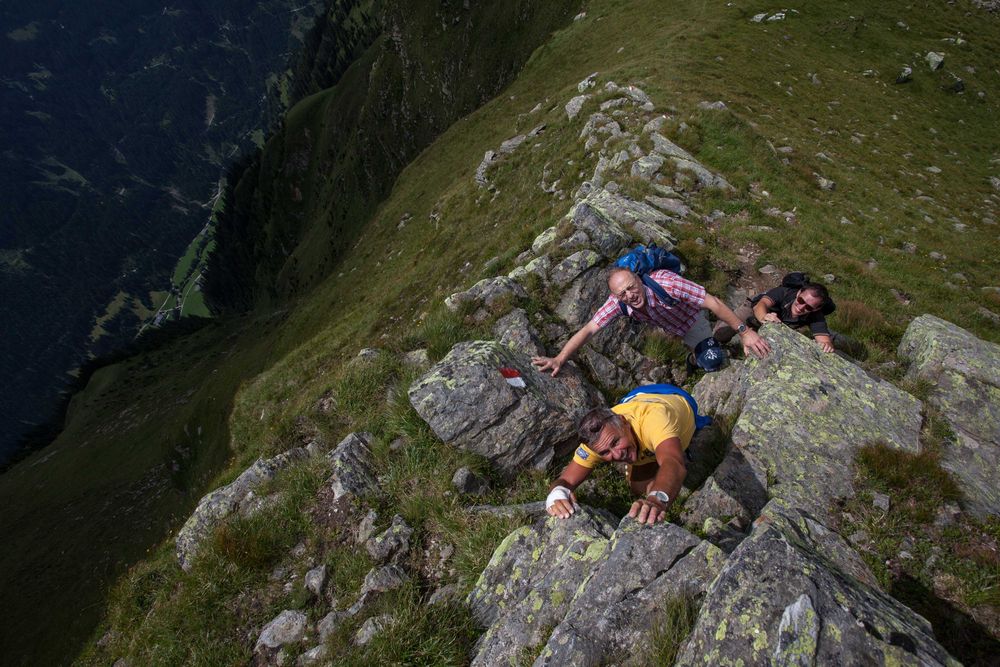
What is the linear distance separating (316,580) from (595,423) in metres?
5.58

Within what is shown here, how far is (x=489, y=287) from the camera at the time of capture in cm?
1295

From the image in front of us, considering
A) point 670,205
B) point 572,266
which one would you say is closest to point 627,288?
point 572,266

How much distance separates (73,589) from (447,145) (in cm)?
6279

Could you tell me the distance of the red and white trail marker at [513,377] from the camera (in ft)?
29.9

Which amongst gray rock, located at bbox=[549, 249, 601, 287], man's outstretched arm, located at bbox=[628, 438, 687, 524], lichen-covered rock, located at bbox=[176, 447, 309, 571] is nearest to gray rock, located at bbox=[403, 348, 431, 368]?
lichen-covered rock, located at bbox=[176, 447, 309, 571]

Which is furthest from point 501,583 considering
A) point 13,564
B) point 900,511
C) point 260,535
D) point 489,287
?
point 13,564

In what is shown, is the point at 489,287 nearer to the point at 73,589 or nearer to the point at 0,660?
the point at 0,660

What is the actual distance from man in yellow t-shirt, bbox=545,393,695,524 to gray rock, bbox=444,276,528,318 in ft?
19.0

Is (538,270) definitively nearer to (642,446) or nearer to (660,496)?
(642,446)

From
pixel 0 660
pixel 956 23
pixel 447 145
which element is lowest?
pixel 0 660

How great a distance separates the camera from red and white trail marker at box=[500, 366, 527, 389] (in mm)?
9109

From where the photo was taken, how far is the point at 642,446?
7.09 meters

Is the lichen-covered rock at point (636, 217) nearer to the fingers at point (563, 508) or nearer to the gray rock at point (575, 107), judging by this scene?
the fingers at point (563, 508)

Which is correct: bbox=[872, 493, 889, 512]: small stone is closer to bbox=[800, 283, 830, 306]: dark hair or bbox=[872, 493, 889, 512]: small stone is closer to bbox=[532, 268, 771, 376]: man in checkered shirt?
bbox=[532, 268, 771, 376]: man in checkered shirt
